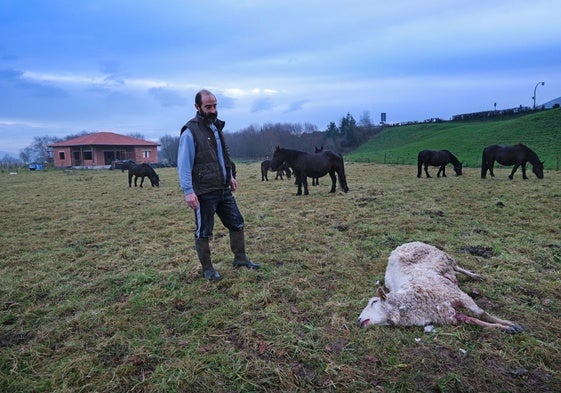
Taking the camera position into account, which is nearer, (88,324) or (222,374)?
(222,374)

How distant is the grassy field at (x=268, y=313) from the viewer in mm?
2643

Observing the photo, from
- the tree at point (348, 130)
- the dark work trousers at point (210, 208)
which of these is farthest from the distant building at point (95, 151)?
the dark work trousers at point (210, 208)

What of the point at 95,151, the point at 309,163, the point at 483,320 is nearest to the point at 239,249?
the point at 483,320

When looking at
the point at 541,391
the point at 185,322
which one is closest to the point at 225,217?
the point at 185,322

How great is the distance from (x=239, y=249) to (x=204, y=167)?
134 cm

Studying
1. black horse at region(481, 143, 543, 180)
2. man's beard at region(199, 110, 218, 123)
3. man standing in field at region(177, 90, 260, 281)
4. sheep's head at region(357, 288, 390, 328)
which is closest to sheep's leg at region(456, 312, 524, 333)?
sheep's head at region(357, 288, 390, 328)

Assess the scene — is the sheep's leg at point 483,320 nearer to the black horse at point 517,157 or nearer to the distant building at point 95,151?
the black horse at point 517,157

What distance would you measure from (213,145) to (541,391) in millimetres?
3917

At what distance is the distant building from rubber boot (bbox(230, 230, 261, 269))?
49.3 metres

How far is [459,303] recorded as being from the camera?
11.3 ft

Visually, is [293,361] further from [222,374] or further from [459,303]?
[459,303]

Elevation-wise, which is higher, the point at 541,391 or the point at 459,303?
the point at 459,303

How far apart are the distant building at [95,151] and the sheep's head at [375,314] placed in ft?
169

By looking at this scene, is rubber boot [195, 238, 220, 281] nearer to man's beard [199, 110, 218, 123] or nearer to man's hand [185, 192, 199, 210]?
man's hand [185, 192, 199, 210]
